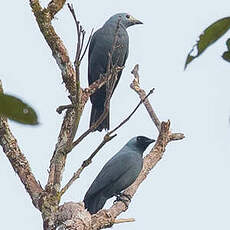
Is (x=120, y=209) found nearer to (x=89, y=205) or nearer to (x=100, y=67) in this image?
(x=89, y=205)

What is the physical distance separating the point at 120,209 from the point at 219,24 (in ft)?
11.7

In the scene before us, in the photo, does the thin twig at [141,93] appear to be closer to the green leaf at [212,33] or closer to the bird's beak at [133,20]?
the bird's beak at [133,20]

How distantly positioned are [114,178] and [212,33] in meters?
4.75

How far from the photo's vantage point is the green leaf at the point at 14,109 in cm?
44

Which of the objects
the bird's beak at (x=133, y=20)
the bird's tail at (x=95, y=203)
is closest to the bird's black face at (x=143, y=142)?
the bird's tail at (x=95, y=203)

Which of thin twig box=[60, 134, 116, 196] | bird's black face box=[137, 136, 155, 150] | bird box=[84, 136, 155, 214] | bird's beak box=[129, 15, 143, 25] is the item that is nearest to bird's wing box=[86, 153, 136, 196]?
bird box=[84, 136, 155, 214]

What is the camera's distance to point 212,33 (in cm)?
50

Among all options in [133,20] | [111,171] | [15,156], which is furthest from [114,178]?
[133,20]

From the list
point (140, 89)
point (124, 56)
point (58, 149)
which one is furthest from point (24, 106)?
point (124, 56)

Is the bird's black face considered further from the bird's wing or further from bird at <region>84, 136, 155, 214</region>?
the bird's wing

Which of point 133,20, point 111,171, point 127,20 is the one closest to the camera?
point 111,171

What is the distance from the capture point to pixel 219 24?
1.64ft

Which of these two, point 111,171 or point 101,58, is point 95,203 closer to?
point 111,171

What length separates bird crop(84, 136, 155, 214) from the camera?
4.93 m
